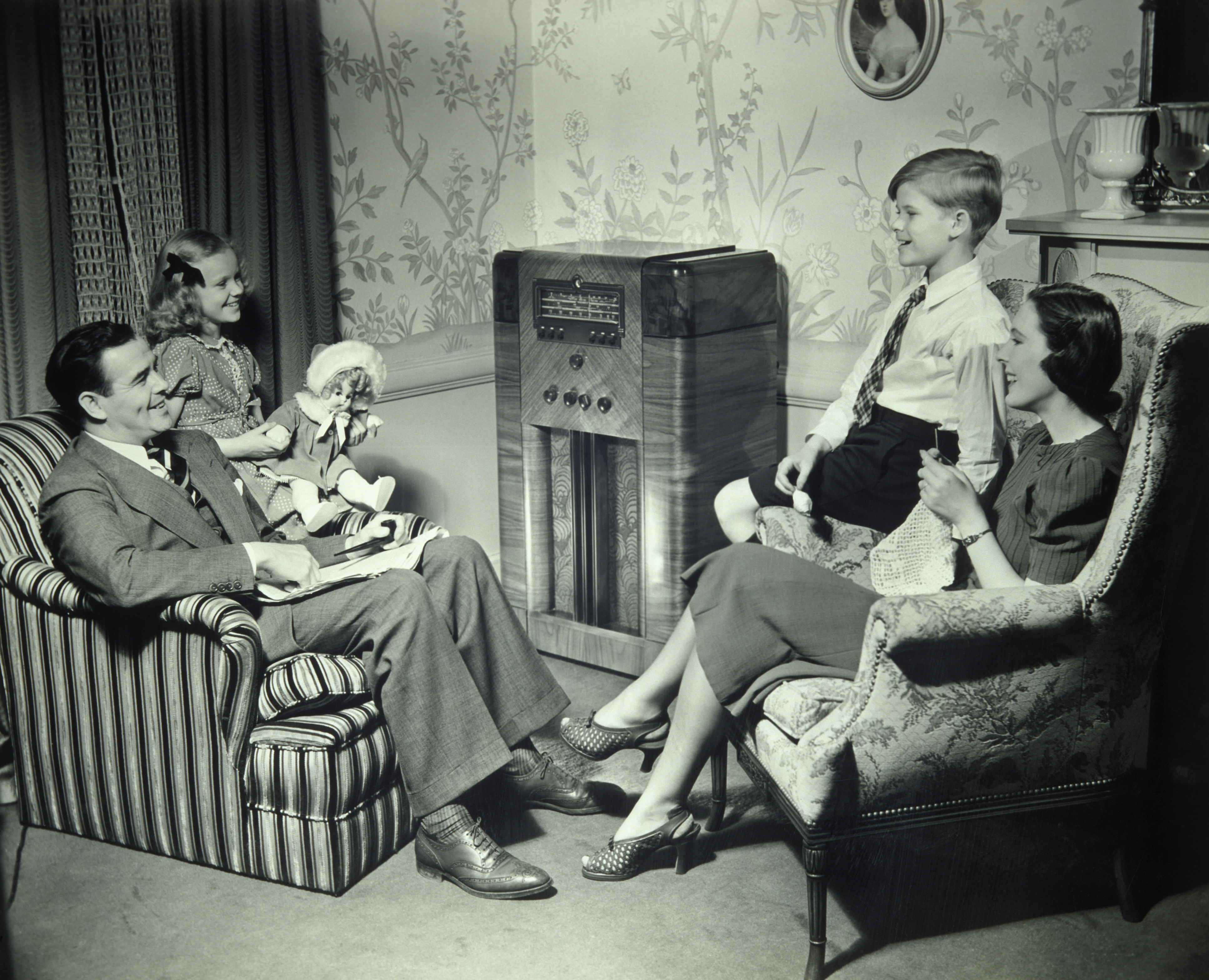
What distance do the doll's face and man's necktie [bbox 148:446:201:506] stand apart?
1.02 ft

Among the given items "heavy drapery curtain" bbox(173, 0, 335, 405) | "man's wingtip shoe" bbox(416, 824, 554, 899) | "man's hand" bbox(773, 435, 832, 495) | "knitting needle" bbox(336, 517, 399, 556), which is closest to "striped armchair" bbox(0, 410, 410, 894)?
"man's wingtip shoe" bbox(416, 824, 554, 899)

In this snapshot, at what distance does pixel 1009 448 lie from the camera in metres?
1.83

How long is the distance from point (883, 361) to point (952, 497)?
52 cm

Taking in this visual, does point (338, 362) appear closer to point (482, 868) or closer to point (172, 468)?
point (172, 468)

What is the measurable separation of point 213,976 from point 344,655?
479 mm

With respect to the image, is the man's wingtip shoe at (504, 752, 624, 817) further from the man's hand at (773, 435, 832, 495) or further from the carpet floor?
the man's hand at (773, 435, 832, 495)

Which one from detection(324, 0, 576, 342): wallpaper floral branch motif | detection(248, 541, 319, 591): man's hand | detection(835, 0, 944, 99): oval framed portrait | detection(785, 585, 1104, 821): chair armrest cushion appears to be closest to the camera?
detection(785, 585, 1104, 821): chair armrest cushion

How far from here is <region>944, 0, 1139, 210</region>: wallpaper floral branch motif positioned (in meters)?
2.00

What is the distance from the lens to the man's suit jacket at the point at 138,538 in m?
1.60

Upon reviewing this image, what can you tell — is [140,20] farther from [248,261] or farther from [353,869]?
[353,869]

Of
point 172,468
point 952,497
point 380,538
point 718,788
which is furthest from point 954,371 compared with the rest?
point 172,468

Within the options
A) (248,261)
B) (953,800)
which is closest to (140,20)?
(248,261)

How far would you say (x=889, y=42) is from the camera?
7.36 feet

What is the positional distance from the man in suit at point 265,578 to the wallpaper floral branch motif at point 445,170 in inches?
34.7
